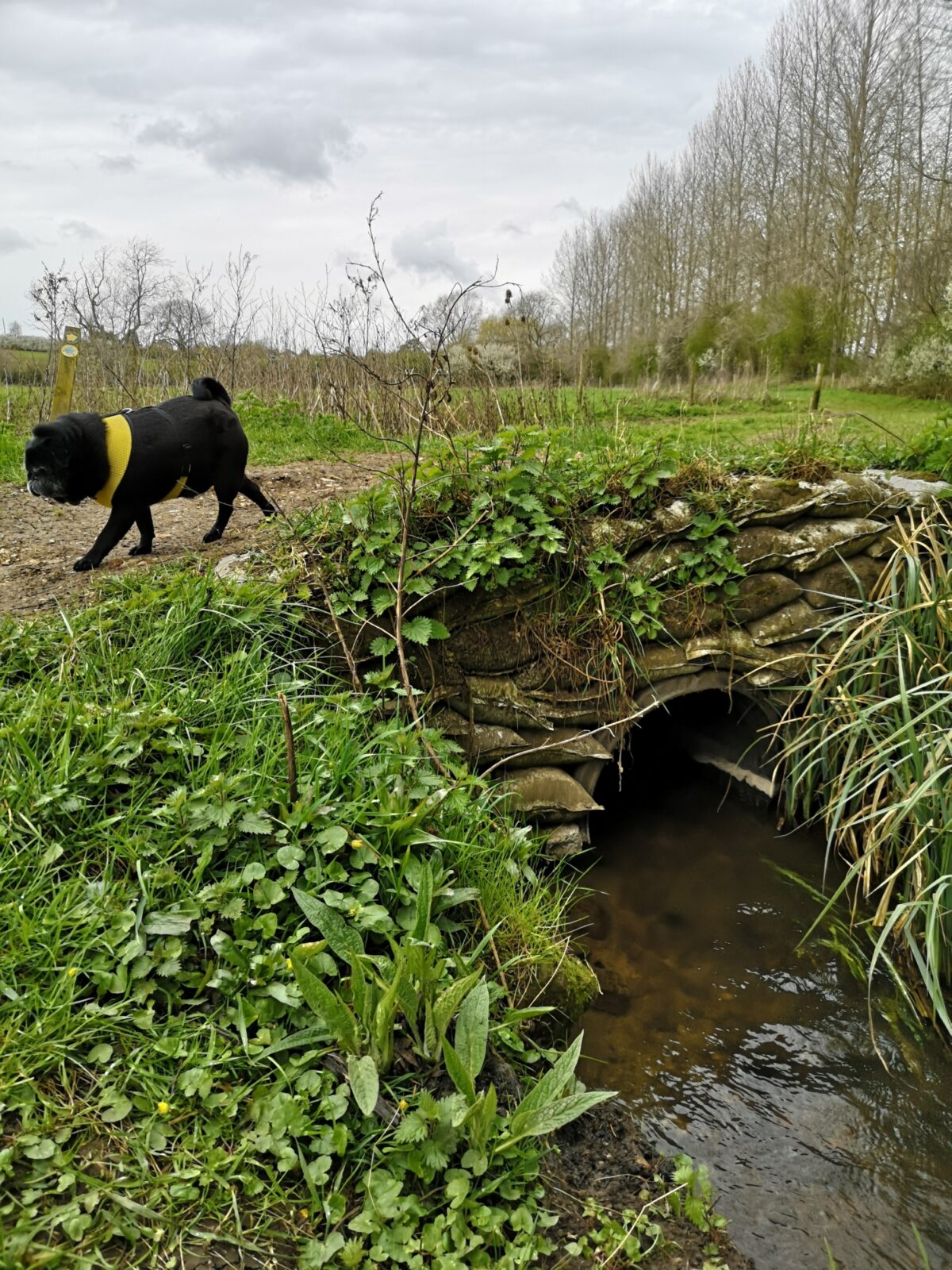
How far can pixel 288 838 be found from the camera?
8.70ft

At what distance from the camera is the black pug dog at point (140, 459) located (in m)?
3.84

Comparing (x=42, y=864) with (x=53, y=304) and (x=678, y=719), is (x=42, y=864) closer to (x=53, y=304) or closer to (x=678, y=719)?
(x=678, y=719)

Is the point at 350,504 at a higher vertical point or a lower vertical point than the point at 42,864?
higher

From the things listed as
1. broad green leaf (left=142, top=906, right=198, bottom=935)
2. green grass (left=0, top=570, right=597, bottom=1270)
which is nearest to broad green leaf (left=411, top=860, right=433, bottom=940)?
green grass (left=0, top=570, right=597, bottom=1270)

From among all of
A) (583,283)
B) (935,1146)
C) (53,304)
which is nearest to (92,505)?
(53,304)

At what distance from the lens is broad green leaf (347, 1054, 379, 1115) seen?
2.03 m

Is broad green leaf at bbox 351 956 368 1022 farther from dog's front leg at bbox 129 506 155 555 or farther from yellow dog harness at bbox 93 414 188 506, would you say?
dog's front leg at bbox 129 506 155 555

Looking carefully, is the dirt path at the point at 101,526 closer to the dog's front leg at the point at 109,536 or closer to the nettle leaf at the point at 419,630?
the dog's front leg at the point at 109,536

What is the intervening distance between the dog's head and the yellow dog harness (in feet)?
0.37

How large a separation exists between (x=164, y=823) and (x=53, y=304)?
906 cm

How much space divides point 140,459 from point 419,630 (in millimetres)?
1729

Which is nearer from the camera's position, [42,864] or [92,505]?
[42,864]

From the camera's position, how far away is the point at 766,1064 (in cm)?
325

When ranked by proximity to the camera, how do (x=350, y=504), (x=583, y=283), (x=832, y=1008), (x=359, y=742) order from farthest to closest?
(x=583, y=283)
(x=350, y=504)
(x=832, y=1008)
(x=359, y=742)
